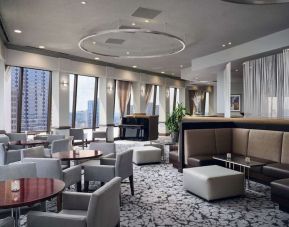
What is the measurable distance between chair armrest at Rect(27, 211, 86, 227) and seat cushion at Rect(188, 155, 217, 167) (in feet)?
13.0

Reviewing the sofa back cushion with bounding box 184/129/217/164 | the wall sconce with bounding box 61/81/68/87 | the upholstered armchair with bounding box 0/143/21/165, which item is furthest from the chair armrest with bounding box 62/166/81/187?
the wall sconce with bounding box 61/81/68/87

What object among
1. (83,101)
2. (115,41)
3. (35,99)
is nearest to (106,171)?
(115,41)

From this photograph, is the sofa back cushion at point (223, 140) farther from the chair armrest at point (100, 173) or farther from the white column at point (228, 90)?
the white column at point (228, 90)

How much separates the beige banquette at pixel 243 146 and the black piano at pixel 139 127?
6684mm

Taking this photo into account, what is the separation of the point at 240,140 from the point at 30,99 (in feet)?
26.5

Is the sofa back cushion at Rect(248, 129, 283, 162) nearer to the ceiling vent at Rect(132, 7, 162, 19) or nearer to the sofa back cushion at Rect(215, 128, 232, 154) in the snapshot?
the sofa back cushion at Rect(215, 128, 232, 154)

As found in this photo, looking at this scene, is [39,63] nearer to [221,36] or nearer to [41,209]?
[221,36]

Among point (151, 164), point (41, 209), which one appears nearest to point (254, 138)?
point (151, 164)

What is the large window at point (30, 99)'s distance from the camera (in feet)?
32.3

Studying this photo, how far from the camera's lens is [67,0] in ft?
18.0

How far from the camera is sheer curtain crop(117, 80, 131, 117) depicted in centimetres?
1424

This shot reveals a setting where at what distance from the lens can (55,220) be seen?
92.4 inches

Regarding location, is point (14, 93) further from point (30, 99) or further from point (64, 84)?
point (64, 84)

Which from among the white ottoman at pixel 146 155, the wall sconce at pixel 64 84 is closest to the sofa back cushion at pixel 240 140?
the white ottoman at pixel 146 155
